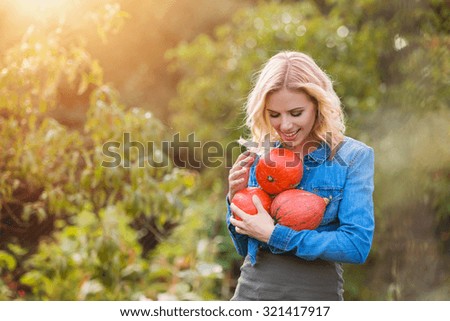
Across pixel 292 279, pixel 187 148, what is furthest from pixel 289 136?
pixel 187 148

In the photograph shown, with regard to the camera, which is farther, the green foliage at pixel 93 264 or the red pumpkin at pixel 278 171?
the green foliage at pixel 93 264

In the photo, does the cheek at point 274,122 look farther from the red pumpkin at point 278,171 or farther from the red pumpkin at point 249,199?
the red pumpkin at point 249,199

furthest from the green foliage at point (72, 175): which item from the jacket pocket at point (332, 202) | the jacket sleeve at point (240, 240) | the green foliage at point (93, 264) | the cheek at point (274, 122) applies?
the jacket pocket at point (332, 202)

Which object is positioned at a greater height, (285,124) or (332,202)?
(285,124)

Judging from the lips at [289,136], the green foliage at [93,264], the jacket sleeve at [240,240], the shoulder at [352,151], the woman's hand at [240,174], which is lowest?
the green foliage at [93,264]

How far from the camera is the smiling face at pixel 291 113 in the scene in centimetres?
183

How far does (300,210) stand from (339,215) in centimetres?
11

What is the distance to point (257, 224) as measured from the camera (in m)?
1.79

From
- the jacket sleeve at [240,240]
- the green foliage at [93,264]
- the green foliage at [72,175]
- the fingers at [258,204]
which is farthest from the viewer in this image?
the green foliage at [93,264]

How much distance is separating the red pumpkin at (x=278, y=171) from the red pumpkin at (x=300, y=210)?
4cm

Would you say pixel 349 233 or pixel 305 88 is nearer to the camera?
pixel 349 233

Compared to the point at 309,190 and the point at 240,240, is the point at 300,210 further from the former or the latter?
the point at 240,240

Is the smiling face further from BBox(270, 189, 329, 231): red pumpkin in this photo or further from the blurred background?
the blurred background

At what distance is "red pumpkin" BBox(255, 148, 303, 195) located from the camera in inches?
72.6
